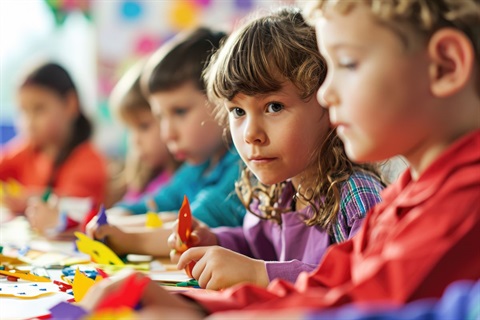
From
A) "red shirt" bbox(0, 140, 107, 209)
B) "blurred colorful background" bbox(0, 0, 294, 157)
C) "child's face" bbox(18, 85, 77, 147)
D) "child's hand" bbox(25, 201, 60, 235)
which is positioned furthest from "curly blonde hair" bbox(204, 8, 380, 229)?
"blurred colorful background" bbox(0, 0, 294, 157)

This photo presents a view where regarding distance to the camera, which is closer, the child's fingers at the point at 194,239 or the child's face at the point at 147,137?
the child's fingers at the point at 194,239

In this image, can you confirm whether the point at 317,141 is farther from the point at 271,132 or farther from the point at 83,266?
the point at 83,266

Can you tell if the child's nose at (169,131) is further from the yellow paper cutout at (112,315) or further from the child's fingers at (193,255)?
the yellow paper cutout at (112,315)

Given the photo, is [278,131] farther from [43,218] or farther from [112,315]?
[43,218]

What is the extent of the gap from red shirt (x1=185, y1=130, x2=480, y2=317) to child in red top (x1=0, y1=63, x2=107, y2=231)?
1.58 m

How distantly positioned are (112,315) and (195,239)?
57 cm

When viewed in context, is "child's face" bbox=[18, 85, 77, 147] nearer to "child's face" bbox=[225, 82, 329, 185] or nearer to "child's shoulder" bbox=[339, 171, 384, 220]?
"child's face" bbox=[225, 82, 329, 185]

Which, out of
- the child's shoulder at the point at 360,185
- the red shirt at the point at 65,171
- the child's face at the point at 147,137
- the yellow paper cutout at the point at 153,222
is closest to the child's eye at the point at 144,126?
the child's face at the point at 147,137

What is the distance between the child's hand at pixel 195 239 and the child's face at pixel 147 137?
0.87 meters

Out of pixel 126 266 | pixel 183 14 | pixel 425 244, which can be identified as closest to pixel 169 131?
pixel 126 266

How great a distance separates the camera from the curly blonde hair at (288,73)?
3.44 ft

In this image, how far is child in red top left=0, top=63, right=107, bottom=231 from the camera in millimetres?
2240

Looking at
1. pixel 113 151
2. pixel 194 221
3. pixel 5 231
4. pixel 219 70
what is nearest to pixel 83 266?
pixel 194 221

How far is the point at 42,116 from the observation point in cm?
241
